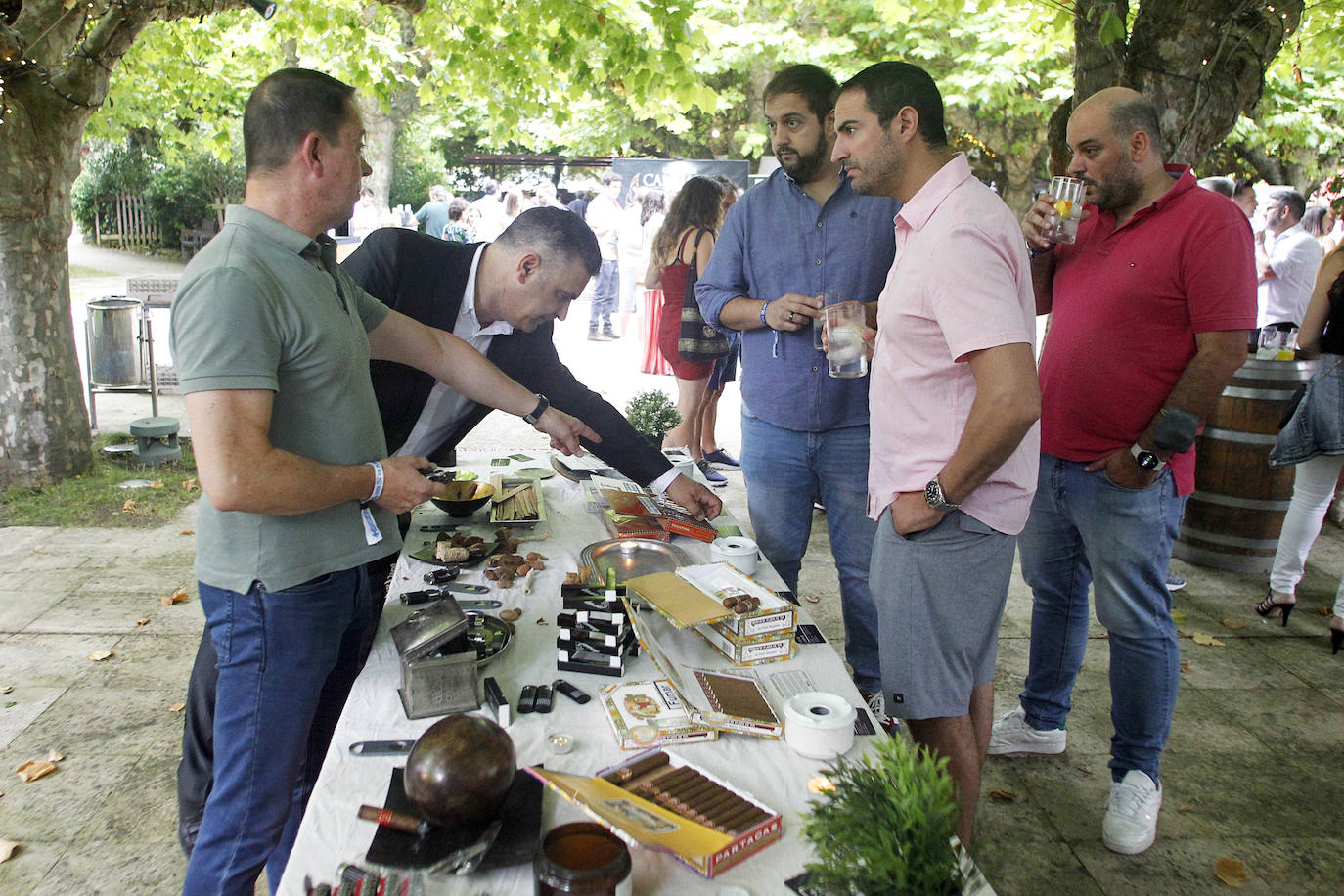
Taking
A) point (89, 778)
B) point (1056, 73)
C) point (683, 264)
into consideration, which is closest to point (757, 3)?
point (1056, 73)

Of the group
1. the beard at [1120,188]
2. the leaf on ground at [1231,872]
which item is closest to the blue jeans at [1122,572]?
the leaf on ground at [1231,872]

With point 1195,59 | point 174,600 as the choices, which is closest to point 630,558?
point 174,600

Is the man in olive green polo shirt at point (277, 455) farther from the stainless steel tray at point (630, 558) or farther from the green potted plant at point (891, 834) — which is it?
the green potted plant at point (891, 834)

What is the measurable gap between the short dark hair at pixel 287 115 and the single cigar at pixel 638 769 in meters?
1.32

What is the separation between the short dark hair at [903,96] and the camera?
6.64 ft

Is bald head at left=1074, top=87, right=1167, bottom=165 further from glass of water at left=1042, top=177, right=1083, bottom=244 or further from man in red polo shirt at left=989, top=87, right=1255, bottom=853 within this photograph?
glass of water at left=1042, top=177, right=1083, bottom=244

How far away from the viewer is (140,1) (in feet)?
18.4

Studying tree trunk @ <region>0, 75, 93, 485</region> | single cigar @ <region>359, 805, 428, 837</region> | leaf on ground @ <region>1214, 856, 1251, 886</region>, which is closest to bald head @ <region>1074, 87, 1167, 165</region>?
leaf on ground @ <region>1214, 856, 1251, 886</region>

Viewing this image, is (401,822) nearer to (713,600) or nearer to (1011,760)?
(713,600)

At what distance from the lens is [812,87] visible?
9.53 feet

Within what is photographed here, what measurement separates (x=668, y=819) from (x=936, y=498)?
940 millimetres

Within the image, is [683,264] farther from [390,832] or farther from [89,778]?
[390,832]

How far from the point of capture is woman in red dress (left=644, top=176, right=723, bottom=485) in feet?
19.9

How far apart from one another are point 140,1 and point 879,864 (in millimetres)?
6524
